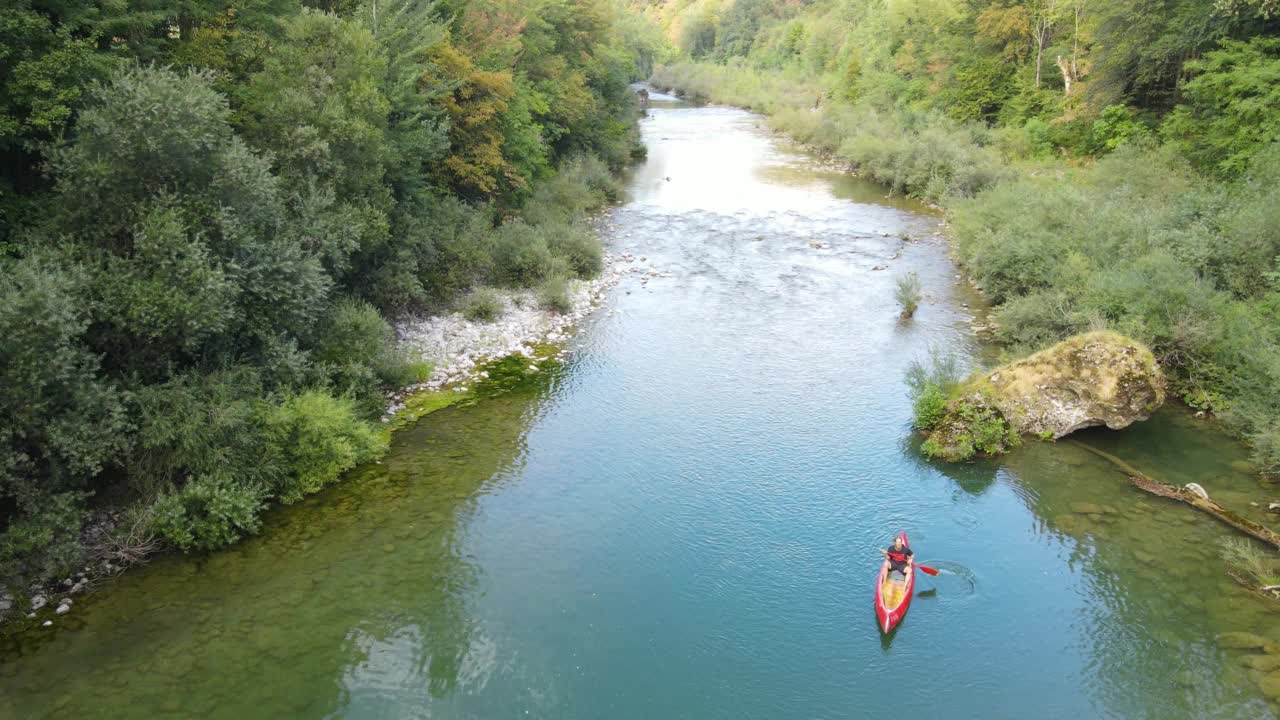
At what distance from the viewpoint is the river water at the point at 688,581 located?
1110cm

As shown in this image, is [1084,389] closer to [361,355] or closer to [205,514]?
[361,355]

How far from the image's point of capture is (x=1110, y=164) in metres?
28.4

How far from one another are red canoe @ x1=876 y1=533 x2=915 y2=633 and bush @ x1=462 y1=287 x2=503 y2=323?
13756mm

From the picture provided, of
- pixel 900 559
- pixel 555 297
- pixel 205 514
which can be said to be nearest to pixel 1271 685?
pixel 900 559

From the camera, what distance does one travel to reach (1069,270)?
854 inches

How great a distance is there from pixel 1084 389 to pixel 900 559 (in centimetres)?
728

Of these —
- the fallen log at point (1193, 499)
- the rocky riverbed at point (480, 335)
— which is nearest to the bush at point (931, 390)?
the fallen log at point (1193, 499)

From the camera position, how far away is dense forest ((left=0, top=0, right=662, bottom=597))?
12070mm

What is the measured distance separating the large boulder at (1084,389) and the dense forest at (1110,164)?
1547 millimetres

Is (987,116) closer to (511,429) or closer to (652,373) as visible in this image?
(652,373)

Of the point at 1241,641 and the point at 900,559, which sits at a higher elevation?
the point at 900,559

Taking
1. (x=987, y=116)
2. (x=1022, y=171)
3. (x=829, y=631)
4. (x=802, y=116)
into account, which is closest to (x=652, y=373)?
(x=829, y=631)

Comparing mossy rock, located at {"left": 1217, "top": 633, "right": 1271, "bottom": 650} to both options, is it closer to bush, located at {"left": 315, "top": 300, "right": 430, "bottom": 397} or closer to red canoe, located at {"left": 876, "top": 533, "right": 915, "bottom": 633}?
red canoe, located at {"left": 876, "top": 533, "right": 915, "bottom": 633}

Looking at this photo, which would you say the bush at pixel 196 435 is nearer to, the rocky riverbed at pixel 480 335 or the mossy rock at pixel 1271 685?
the rocky riverbed at pixel 480 335
